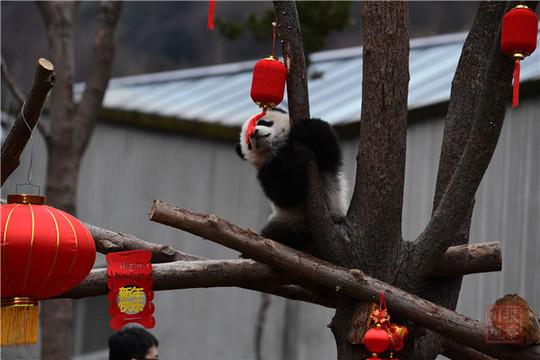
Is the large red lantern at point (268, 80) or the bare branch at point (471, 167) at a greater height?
the large red lantern at point (268, 80)

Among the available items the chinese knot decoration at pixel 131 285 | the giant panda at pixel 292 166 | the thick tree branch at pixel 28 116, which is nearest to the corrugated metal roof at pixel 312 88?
the giant panda at pixel 292 166

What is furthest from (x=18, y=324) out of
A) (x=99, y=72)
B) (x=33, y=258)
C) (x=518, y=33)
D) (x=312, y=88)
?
(x=312, y=88)

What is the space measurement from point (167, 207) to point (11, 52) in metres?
14.9

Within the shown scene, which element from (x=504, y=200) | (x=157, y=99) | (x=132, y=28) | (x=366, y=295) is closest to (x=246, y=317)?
(x=157, y=99)

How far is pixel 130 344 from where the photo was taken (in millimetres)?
3697

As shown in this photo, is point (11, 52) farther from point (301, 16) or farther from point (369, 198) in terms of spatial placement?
point (369, 198)

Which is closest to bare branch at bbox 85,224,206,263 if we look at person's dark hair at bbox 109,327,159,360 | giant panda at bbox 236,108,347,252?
person's dark hair at bbox 109,327,159,360

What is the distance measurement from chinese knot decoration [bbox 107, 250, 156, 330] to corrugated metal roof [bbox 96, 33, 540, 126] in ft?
13.6

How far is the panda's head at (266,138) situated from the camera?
4032mm

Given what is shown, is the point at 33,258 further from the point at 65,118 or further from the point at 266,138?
the point at 65,118

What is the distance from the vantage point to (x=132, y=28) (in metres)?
17.7

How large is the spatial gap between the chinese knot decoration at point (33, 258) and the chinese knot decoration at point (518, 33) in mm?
1515

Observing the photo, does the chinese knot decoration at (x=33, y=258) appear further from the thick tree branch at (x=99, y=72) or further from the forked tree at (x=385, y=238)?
the thick tree branch at (x=99, y=72)

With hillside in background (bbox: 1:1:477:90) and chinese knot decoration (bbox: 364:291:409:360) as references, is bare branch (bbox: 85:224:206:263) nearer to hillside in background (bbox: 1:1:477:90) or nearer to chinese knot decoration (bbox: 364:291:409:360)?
chinese knot decoration (bbox: 364:291:409:360)
